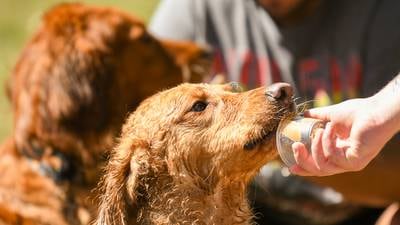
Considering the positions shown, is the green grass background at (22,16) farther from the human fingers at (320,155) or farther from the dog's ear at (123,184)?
the human fingers at (320,155)

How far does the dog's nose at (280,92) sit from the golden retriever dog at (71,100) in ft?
4.73

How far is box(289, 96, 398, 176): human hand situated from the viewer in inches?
126

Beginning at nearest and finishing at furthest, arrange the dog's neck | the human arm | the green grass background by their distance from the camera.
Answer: the human arm
the dog's neck
the green grass background

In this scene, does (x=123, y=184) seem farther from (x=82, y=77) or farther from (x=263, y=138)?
(x=82, y=77)

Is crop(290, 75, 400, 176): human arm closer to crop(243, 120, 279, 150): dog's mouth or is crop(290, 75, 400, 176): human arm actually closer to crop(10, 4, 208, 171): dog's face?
crop(243, 120, 279, 150): dog's mouth

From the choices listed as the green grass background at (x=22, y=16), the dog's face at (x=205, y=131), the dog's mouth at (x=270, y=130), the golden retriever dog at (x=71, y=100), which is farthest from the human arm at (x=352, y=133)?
the green grass background at (x=22, y=16)

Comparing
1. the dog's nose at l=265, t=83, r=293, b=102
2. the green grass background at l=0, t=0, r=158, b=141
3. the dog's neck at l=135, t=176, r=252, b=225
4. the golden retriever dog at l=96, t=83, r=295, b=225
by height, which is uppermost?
the dog's nose at l=265, t=83, r=293, b=102

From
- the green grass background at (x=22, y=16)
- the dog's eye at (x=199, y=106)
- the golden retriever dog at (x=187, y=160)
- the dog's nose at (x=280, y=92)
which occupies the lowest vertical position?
the green grass background at (x=22, y=16)

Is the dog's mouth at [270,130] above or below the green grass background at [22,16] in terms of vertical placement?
above

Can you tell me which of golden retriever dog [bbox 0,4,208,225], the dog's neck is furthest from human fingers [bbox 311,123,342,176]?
golden retriever dog [bbox 0,4,208,225]

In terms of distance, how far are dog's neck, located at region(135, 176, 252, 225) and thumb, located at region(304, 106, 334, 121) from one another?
1.77 ft

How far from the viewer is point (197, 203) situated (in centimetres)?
397

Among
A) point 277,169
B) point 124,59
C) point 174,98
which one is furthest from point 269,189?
point 174,98

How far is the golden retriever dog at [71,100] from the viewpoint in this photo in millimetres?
5012
